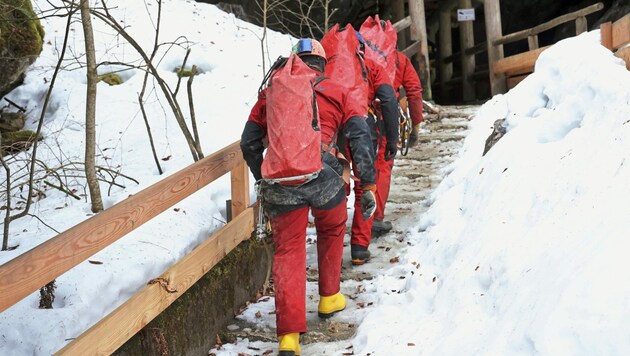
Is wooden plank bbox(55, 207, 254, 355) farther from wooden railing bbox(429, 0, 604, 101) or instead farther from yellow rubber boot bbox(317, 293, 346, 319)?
wooden railing bbox(429, 0, 604, 101)

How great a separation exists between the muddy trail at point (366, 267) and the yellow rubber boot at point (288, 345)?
17 centimetres

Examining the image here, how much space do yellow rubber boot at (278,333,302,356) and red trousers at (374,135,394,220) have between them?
6.71ft

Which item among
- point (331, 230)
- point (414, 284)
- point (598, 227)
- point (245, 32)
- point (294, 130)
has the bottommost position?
point (414, 284)

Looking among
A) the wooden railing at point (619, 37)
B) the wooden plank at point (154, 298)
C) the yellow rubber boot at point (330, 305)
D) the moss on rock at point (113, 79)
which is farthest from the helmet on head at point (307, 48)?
the moss on rock at point (113, 79)

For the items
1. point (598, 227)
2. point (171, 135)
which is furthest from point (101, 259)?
point (171, 135)

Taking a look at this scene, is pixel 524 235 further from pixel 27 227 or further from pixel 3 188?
pixel 3 188

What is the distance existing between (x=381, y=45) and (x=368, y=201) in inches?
70.3

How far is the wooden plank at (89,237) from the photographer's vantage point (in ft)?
7.72

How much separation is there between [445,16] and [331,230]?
13223mm

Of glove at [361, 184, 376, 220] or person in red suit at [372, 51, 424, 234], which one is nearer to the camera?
glove at [361, 184, 376, 220]

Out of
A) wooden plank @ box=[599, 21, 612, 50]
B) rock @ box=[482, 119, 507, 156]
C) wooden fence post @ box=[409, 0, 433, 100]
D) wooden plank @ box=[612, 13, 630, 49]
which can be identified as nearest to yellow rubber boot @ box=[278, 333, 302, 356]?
rock @ box=[482, 119, 507, 156]

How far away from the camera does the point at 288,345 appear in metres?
3.62

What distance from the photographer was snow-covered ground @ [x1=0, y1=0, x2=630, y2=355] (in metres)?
2.31

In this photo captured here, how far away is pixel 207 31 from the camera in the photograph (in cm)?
1049
